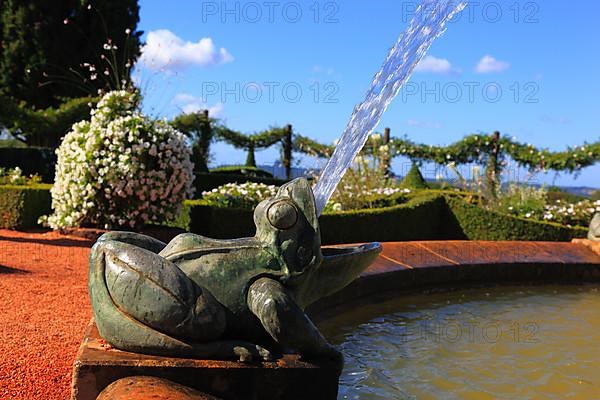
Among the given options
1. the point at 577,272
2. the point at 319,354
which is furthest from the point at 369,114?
the point at 577,272

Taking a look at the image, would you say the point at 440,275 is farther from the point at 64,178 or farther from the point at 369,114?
the point at 64,178

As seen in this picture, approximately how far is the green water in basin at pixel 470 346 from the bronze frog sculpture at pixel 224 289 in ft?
3.39

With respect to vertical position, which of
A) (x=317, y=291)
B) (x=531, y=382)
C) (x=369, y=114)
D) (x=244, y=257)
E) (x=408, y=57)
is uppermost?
(x=408, y=57)

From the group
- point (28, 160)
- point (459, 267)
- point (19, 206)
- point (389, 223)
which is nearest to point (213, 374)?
point (459, 267)

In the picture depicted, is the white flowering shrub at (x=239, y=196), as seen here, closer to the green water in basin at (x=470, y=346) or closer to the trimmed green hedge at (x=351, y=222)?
the trimmed green hedge at (x=351, y=222)

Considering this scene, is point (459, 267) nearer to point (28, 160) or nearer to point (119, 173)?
point (119, 173)

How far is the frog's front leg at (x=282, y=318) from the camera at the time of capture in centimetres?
186

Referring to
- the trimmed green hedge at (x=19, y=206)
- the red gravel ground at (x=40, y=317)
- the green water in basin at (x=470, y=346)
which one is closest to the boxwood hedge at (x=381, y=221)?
the trimmed green hedge at (x=19, y=206)

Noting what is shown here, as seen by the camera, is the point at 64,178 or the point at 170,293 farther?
the point at 64,178

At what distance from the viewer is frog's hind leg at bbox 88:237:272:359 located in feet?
6.05

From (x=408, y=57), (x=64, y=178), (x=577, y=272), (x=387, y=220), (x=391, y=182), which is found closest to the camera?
(x=408, y=57)

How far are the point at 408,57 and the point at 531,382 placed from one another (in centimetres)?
197

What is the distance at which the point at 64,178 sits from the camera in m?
7.77

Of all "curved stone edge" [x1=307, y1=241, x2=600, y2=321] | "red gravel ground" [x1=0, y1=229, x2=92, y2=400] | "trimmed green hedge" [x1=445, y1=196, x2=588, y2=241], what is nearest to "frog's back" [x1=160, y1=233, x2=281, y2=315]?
"red gravel ground" [x1=0, y1=229, x2=92, y2=400]
